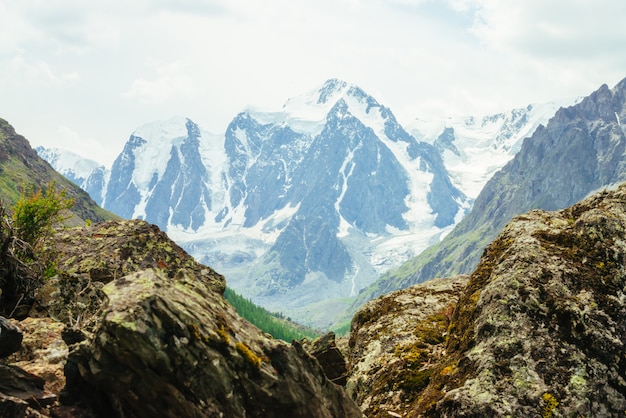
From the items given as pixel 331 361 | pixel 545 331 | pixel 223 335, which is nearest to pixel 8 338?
pixel 223 335

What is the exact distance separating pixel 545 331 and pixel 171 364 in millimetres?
9989

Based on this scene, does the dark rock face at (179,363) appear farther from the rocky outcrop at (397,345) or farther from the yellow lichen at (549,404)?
the yellow lichen at (549,404)

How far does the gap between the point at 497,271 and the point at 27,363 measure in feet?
46.6

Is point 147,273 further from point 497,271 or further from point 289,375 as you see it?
point 497,271

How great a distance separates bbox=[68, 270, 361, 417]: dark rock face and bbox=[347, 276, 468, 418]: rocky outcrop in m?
4.21

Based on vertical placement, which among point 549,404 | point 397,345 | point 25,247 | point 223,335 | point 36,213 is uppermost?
point 36,213

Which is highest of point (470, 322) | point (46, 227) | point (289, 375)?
point (46, 227)

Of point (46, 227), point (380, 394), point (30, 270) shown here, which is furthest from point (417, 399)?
point (46, 227)

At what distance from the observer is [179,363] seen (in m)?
11.4

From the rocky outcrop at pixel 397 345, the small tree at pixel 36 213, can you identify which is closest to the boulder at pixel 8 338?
the small tree at pixel 36 213

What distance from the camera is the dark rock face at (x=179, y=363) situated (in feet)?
36.7

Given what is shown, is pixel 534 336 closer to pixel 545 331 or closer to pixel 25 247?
pixel 545 331

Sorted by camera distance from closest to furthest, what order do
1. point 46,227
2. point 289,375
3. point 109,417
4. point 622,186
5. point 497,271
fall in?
point 109,417 < point 289,375 < point 497,271 < point 622,186 < point 46,227

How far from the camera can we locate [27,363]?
47.2 feet
